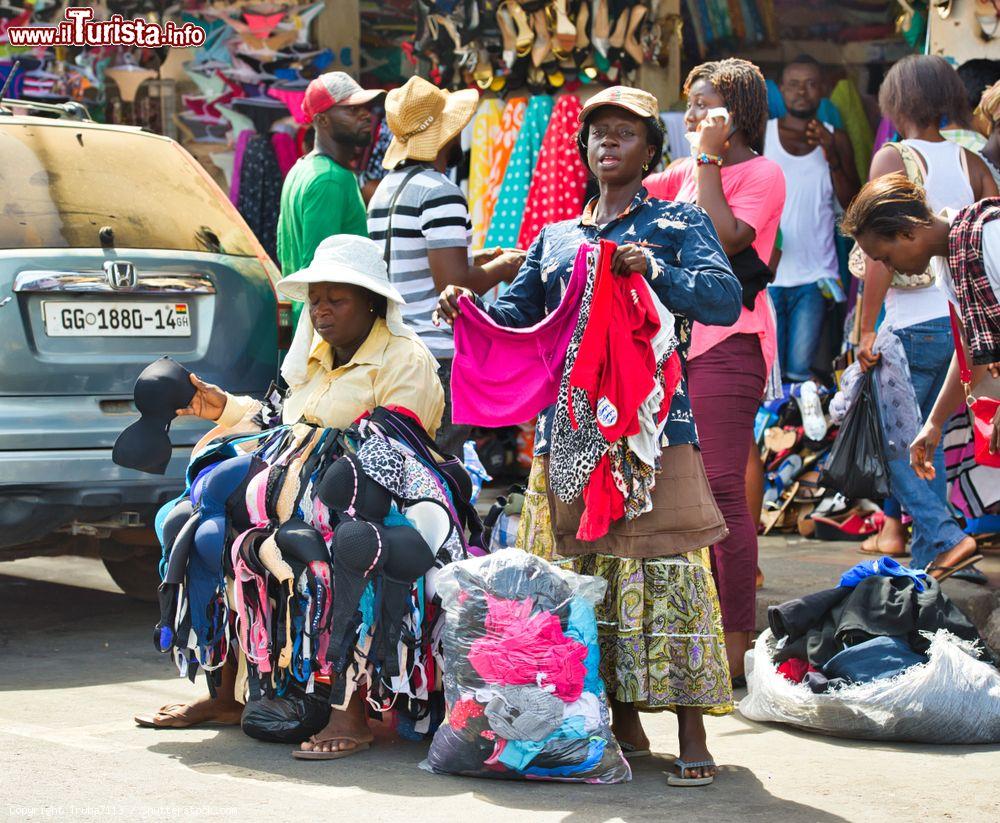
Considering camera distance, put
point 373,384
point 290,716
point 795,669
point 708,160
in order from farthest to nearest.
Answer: point 708,160 < point 795,669 < point 373,384 < point 290,716

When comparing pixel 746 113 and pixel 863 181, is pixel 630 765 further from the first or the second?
pixel 863 181

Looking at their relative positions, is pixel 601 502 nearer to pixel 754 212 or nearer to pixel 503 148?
pixel 754 212

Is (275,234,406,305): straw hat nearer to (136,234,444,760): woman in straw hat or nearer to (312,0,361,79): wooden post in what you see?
(136,234,444,760): woman in straw hat

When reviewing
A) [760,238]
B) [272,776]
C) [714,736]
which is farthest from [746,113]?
[272,776]

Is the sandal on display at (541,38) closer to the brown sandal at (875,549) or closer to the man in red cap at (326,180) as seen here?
the man in red cap at (326,180)

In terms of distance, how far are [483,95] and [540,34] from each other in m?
0.52

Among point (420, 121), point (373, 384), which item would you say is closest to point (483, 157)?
point (420, 121)

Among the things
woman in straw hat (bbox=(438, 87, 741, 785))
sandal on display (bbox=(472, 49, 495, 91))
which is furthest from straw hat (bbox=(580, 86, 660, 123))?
sandal on display (bbox=(472, 49, 495, 91))

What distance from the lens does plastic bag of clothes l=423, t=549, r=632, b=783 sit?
14.1 feet

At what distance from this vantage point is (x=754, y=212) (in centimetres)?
551

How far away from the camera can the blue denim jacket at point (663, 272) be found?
434 centimetres

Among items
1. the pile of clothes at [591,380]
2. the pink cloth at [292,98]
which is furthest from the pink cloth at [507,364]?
the pink cloth at [292,98]

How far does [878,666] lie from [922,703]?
0.19 meters

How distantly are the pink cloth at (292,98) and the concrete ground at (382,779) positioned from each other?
528 cm
